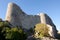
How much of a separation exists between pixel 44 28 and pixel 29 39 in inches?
330

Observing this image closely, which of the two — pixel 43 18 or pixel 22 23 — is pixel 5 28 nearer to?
pixel 22 23

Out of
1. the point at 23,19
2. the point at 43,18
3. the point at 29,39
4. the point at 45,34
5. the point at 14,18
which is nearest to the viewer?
the point at 29,39

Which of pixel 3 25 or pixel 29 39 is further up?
pixel 3 25

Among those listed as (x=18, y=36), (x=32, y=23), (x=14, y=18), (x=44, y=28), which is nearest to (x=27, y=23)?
(x=32, y=23)

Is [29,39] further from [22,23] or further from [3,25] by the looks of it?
[22,23]

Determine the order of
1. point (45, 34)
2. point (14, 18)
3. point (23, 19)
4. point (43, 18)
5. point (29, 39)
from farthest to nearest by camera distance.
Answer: point (43, 18) < point (23, 19) < point (14, 18) < point (45, 34) < point (29, 39)

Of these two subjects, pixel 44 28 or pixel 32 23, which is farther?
pixel 32 23

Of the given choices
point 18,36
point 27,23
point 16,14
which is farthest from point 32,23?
point 18,36

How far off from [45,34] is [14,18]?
23.9 meters

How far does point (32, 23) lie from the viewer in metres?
71.6

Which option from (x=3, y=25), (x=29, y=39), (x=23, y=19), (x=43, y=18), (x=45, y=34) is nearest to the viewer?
(x=3, y=25)

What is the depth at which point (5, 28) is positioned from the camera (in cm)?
3412

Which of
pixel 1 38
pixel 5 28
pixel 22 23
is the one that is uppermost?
pixel 22 23

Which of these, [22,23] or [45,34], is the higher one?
[22,23]
